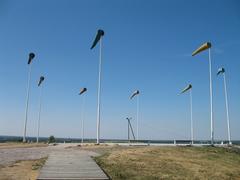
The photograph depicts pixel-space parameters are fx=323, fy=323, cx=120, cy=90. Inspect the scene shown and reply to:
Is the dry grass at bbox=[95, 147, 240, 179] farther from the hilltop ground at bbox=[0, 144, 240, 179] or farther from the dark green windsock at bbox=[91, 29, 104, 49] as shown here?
the dark green windsock at bbox=[91, 29, 104, 49]

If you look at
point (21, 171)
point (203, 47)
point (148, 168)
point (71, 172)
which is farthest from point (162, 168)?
point (203, 47)

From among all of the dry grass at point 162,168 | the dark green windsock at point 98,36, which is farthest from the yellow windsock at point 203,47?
the dry grass at point 162,168

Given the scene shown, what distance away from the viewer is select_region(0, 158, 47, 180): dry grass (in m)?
13.7

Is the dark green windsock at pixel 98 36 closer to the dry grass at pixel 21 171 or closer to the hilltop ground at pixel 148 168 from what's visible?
the hilltop ground at pixel 148 168

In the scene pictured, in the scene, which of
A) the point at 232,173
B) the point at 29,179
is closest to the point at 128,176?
the point at 29,179

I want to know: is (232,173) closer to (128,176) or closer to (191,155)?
(191,155)

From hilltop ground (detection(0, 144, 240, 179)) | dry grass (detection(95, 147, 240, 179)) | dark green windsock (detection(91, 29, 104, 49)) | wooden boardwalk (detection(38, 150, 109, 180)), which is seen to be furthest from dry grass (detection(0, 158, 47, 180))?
dark green windsock (detection(91, 29, 104, 49))

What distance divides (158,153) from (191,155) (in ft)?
8.77

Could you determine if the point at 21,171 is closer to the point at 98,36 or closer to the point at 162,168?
the point at 162,168

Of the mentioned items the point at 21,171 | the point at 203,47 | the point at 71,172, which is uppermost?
the point at 203,47

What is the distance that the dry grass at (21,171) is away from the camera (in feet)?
44.9

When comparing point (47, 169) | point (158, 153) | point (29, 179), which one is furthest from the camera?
point (158, 153)

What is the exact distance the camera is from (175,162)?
19.6 m

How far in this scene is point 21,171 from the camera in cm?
1524
